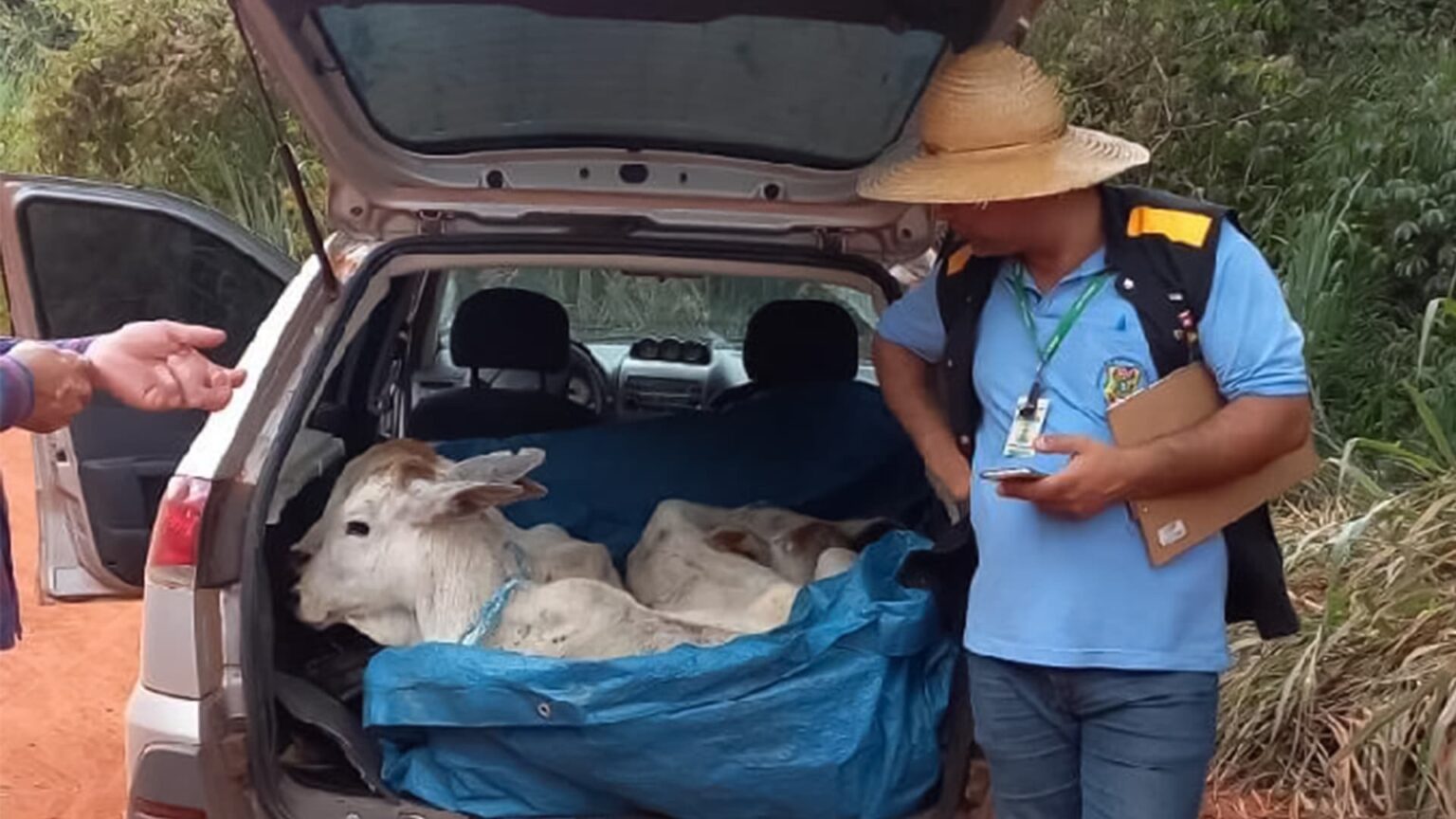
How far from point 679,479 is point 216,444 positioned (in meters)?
1.78

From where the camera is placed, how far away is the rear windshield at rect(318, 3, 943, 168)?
4.04 metres

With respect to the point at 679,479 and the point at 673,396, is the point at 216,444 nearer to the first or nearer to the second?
the point at 679,479

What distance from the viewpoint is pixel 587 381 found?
627cm

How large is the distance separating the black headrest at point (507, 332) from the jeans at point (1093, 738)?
2897mm

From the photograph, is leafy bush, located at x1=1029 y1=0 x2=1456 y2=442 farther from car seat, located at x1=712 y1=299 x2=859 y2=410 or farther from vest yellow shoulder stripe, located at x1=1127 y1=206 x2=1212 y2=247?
vest yellow shoulder stripe, located at x1=1127 y1=206 x2=1212 y2=247

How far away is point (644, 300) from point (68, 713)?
2.42 metres

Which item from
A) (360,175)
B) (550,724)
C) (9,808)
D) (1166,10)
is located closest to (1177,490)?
(550,724)

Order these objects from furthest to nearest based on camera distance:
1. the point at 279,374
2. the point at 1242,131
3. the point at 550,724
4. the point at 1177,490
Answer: the point at 1242,131 < the point at 279,374 < the point at 550,724 < the point at 1177,490

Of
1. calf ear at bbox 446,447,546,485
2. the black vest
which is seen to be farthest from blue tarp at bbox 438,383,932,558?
the black vest

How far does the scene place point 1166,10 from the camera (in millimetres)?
9047

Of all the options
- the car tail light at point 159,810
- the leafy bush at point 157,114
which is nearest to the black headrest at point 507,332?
the car tail light at point 159,810

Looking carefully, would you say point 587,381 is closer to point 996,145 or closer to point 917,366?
point 917,366

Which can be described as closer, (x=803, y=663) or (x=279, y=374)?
(x=803, y=663)

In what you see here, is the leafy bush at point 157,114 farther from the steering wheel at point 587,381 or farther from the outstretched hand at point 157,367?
the outstretched hand at point 157,367
